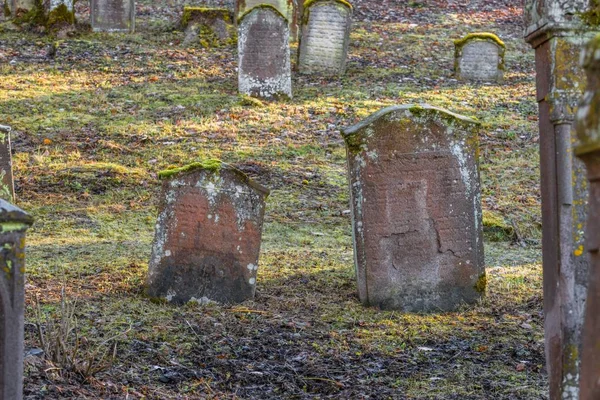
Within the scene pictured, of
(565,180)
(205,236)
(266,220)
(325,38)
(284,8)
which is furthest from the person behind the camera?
(284,8)

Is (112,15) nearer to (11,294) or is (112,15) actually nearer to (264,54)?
(264,54)

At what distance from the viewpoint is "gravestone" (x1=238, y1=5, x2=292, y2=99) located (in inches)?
535

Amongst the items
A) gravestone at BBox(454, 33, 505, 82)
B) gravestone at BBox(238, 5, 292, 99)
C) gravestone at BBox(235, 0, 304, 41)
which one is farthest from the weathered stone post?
gravestone at BBox(235, 0, 304, 41)

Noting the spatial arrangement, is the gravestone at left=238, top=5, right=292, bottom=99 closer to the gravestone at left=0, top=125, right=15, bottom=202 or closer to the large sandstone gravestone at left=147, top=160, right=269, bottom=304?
the gravestone at left=0, top=125, right=15, bottom=202

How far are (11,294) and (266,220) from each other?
6.12 metres

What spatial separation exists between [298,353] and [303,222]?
4114 mm

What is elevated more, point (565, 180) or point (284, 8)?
point (284, 8)

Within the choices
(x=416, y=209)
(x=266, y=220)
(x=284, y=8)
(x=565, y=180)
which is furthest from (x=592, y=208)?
(x=284, y=8)

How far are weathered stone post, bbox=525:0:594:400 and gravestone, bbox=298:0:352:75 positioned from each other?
1128cm

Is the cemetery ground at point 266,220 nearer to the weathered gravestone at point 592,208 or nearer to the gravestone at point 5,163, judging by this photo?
the gravestone at point 5,163

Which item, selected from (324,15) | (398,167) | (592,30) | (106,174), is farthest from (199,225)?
(324,15)

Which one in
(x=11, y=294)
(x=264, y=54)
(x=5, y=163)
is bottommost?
(x=11, y=294)

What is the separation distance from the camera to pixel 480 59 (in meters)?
15.6

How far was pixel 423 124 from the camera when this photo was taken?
709cm
